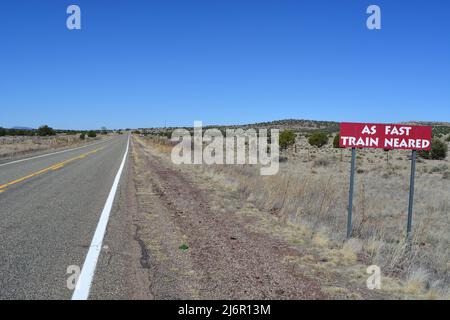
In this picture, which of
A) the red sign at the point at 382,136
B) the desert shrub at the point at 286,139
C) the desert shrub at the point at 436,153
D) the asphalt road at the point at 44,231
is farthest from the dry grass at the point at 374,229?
the desert shrub at the point at 286,139

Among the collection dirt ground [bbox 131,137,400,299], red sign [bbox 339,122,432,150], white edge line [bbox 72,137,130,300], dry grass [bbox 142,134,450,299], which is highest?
red sign [bbox 339,122,432,150]

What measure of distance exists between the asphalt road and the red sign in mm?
4842

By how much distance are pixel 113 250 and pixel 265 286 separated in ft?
8.25

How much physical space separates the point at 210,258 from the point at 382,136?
3811 millimetres

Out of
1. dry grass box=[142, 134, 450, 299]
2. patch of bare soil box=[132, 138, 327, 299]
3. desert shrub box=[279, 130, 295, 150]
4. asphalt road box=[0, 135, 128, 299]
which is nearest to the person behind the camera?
patch of bare soil box=[132, 138, 327, 299]

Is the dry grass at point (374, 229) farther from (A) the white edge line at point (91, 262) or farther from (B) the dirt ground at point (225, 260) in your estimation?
(A) the white edge line at point (91, 262)

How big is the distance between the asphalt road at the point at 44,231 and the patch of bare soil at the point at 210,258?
95cm

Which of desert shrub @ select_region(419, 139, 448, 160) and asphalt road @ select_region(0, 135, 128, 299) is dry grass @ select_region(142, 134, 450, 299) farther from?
desert shrub @ select_region(419, 139, 448, 160)

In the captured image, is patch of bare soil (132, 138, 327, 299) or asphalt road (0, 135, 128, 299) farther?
asphalt road (0, 135, 128, 299)

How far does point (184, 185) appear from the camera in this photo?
1356cm

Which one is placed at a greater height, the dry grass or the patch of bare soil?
the patch of bare soil

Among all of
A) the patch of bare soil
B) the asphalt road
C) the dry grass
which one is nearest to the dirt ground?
the patch of bare soil

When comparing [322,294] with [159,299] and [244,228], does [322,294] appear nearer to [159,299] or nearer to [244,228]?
[159,299]

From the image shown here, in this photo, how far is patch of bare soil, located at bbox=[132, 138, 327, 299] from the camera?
15.2 feet
